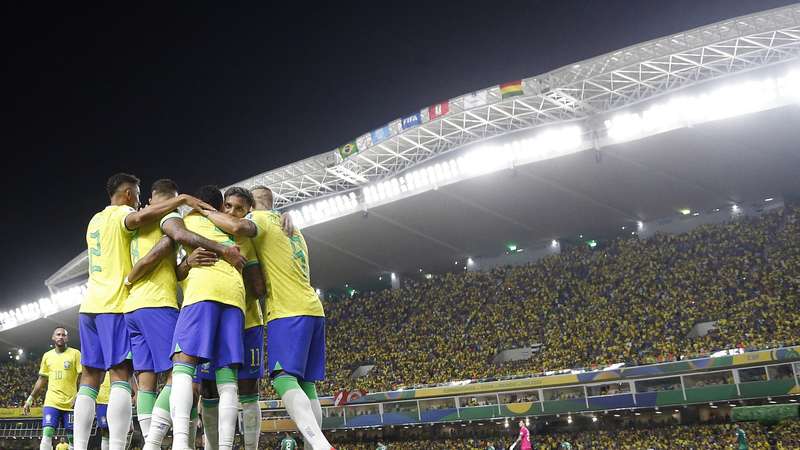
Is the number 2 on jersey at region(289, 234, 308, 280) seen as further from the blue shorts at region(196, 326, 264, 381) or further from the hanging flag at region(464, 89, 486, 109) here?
the hanging flag at region(464, 89, 486, 109)

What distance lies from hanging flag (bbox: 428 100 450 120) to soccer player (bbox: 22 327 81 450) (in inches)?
836

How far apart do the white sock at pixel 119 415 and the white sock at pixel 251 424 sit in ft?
2.76

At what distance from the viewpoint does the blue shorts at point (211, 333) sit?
15.0ft

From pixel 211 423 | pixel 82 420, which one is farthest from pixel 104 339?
pixel 211 423

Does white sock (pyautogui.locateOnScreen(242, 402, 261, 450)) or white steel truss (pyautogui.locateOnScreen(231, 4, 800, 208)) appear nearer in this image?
white sock (pyautogui.locateOnScreen(242, 402, 261, 450))

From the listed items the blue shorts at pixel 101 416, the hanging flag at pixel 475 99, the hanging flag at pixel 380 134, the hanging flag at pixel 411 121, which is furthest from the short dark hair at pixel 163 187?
the hanging flag at pixel 380 134

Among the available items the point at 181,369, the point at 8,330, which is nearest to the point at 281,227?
the point at 181,369

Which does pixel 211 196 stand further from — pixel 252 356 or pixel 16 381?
pixel 16 381

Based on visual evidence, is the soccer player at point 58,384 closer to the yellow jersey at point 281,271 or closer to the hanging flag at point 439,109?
the yellow jersey at point 281,271

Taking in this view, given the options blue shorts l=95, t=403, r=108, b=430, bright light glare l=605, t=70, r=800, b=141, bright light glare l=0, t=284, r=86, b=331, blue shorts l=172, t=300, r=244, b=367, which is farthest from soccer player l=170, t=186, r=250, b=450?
bright light glare l=0, t=284, r=86, b=331

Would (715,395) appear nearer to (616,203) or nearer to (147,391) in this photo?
(616,203)

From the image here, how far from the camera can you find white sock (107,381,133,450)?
478cm

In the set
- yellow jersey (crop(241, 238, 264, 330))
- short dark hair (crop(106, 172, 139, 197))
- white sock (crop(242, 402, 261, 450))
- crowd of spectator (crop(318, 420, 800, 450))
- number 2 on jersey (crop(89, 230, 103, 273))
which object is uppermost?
short dark hair (crop(106, 172, 139, 197))

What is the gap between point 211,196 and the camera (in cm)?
548
